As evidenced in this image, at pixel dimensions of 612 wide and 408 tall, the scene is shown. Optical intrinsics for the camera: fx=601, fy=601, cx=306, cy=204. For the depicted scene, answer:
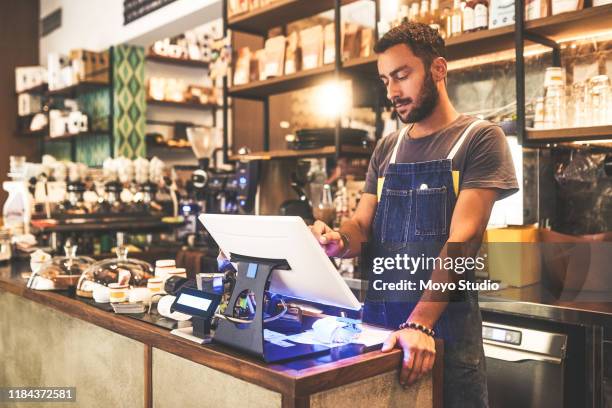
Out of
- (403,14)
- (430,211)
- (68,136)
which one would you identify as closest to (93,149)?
(68,136)

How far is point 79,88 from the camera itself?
6.61 metres

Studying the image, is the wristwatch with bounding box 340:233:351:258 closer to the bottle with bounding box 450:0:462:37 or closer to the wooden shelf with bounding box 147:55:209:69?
the bottle with bounding box 450:0:462:37

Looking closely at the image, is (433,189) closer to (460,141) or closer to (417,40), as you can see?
(460,141)

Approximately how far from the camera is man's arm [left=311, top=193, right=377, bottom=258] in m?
1.67

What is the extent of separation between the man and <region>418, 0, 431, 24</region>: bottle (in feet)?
3.91

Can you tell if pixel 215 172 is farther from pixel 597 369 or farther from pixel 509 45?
pixel 597 369

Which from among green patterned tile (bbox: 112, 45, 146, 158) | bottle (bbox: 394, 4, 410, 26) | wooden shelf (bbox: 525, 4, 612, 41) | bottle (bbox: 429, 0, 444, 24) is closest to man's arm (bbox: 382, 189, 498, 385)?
wooden shelf (bbox: 525, 4, 612, 41)

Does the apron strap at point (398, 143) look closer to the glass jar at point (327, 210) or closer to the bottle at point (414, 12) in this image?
the bottle at point (414, 12)

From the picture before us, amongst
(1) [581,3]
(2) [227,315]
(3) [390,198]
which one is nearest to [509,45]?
(1) [581,3]

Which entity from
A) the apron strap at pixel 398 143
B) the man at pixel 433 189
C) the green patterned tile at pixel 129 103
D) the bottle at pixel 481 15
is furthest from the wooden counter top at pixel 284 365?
the green patterned tile at pixel 129 103

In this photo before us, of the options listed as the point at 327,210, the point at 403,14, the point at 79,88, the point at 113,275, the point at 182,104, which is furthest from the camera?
the point at 182,104

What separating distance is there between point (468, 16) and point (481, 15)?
0.07 metres

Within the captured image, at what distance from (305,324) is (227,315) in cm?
30

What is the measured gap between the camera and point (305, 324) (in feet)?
5.22
